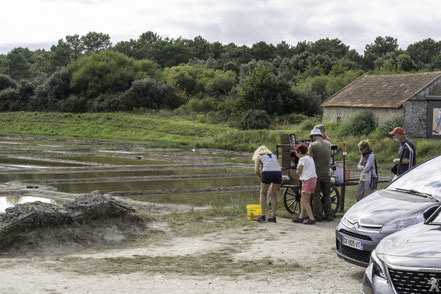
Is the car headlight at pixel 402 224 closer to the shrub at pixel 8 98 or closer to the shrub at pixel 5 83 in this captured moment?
the shrub at pixel 8 98

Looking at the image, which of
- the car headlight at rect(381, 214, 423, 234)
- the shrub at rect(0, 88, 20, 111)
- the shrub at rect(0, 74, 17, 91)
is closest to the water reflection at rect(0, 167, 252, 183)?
the car headlight at rect(381, 214, 423, 234)

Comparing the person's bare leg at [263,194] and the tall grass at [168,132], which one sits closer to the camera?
the person's bare leg at [263,194]

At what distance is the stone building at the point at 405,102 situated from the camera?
3991 cm

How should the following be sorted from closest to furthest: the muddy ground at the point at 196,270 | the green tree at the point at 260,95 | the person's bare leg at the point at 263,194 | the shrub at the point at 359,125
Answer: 1. the muddy ground at the point at 196,270
2. the person's bare leg at the point at 263,194
3. the shrub at the point at 359,125
4. the green tree at the point at 260,95

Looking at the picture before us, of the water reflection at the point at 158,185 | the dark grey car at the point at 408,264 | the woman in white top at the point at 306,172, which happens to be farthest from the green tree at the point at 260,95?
the dark grey car at the point at 408,264

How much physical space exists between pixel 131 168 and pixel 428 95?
21332 mm

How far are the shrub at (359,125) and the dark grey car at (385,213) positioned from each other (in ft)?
105

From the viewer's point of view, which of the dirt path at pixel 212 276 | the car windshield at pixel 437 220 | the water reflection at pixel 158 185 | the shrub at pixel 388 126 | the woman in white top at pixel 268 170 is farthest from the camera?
the shrub at pixel 388 126

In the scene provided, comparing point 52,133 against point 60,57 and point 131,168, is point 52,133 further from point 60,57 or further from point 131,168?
point 60,57

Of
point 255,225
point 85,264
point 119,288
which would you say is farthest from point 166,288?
point 255,225

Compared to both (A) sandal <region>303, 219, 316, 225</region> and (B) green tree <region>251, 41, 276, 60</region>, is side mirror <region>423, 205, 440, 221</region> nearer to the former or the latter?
(A) sandal <region>303, 219, 316, 225</region>

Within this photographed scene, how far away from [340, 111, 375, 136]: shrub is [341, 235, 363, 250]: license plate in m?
32.7

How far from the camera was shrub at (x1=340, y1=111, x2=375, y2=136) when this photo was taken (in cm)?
4113

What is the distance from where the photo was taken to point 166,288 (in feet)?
27.6
